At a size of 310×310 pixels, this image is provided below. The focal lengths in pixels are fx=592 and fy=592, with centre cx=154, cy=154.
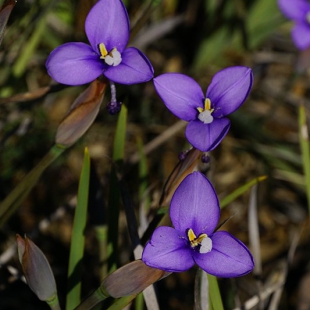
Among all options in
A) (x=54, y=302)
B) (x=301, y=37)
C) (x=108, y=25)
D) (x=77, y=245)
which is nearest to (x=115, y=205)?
(x=77, y=245)

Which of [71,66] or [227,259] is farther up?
[71,66]

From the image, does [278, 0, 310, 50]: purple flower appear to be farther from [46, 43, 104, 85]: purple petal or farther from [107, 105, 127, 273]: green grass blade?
[46, 43, 104, 85]: purple petal

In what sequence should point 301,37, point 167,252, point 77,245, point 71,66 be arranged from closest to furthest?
point 167,252 < point 71,66 < point 77,245 < point 301,37

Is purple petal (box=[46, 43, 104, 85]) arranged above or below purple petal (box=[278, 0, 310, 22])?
above

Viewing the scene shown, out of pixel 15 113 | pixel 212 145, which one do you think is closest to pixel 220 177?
pixel 15 113

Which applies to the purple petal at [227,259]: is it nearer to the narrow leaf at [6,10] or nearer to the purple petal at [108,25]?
the purple petal at [108,25]

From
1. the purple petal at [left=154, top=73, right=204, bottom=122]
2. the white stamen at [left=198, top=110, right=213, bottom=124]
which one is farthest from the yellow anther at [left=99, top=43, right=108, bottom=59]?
the white stamen at [left=198, top=110, right=213, bottom=124]

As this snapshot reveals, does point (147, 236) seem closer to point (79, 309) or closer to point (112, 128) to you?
point (79, 309)

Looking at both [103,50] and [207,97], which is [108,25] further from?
[207,97]

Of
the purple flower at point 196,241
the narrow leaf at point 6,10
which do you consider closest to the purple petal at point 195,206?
the purple flower at point 196,241
